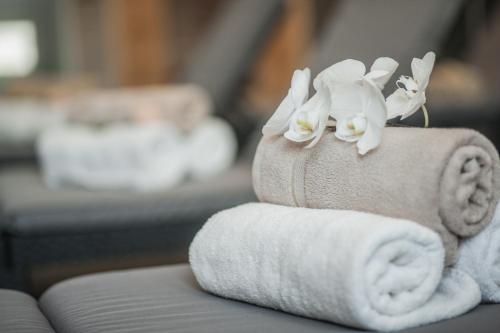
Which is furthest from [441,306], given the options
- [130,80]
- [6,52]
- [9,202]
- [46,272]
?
[6,52]

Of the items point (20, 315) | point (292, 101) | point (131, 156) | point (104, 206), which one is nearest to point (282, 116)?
point (292, 101)

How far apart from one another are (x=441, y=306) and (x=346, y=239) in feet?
0.46

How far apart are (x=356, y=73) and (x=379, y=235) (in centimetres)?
22

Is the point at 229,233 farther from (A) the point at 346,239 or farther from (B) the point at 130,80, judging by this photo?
(B) the point at 130,80

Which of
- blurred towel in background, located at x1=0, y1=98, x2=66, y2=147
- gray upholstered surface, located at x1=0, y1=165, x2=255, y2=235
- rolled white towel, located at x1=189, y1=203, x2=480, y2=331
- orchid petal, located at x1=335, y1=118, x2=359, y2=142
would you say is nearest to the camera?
rolled white towel, located at x1=189, y1=203, x2=480, y2=331

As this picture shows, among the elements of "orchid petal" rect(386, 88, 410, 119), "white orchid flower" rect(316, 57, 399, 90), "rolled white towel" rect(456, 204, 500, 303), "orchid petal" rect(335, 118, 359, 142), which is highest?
"white orchid flower" rect(316, 57, 399, 90)

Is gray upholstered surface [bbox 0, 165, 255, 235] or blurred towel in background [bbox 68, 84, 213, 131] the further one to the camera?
blurred towel in background [bbox 68, 84, 213, 131]

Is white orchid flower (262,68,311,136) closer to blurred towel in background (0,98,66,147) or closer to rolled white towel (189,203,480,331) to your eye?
rolled white towel (189,203,480,331)

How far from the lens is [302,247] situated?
883 mm

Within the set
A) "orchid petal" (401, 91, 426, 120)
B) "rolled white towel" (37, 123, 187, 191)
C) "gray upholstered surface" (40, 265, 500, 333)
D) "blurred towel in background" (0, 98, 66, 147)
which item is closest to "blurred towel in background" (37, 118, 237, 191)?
"rolled white towel" (37, 123, 187, 191)

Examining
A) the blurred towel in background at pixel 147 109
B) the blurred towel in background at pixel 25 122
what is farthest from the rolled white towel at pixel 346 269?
the blurred towel in background at pixel 25 122

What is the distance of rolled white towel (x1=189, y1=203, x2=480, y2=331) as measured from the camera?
32.5 inches

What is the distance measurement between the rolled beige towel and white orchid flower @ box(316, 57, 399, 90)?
60mm

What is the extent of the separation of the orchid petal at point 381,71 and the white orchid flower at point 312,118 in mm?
54
